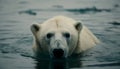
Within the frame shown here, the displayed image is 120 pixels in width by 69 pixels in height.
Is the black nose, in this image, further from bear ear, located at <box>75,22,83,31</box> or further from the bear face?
bear ear, located at <box>75,22,83,31</box>

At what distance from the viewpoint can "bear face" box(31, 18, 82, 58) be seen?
8.26 meters

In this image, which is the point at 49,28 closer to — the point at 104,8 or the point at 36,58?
the point at 36,58

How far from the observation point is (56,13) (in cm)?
1791

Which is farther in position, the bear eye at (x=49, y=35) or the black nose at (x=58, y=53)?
the bear eye at (x=49, y=35)

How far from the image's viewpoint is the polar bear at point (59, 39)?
326 inches

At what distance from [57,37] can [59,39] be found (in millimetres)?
98

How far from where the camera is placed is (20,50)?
10.4 meters

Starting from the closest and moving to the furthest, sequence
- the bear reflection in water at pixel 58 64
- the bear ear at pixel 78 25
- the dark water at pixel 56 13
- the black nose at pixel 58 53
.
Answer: the black nose at pixel 58 53 → the bear reflection in water at pixel 58 64 → the dark water at pixel 56 13 → the bear ear at pixel 78 25

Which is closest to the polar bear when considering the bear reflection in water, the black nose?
the black nose

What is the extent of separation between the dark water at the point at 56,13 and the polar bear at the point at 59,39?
9.9 inches

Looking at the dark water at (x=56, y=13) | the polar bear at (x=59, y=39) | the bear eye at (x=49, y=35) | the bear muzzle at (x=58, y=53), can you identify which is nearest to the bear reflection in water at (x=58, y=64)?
the dark water at (x=56, y=13)

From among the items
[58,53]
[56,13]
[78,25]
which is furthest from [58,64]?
[56,13]

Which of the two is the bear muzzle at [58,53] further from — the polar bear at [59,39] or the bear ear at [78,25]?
the bear ear at [78,25]

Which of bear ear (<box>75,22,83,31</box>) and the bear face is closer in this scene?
the bear face
